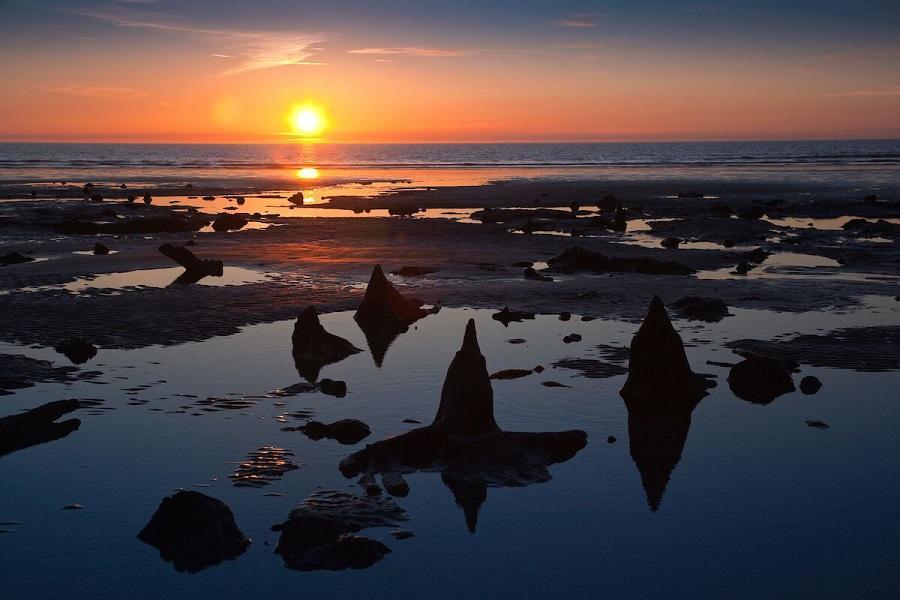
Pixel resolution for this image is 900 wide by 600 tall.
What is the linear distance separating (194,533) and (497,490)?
14.0 feet

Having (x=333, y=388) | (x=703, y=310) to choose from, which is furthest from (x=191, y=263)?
(x=703, y=310)

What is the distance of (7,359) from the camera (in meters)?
20.8

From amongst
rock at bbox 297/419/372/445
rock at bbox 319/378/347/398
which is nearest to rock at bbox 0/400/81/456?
rock at bbox 297/419/372/445

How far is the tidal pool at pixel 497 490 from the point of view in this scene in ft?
34.5

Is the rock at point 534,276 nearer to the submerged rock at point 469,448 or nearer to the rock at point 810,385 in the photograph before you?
the rock at point 810,385

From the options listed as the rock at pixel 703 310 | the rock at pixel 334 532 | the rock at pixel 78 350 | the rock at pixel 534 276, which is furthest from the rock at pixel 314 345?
the rock at pixel 534 276

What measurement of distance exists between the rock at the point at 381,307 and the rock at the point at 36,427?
10750mm

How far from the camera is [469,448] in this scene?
14180mm

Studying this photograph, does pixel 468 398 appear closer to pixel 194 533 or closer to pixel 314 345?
pixel 194 533

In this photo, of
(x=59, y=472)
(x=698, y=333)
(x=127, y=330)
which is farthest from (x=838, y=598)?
(x=127, y=330)

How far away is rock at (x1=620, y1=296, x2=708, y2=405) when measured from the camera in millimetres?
17547

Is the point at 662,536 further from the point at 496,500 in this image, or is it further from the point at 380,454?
the point at 380,454

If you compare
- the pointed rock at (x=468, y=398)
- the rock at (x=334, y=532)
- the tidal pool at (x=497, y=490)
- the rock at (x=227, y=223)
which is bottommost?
the rock at (x=227, y=223)

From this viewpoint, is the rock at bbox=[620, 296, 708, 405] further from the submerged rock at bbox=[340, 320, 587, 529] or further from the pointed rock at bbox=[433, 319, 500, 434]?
the pointed rock at bbox=[433, 319, 500, 434]
